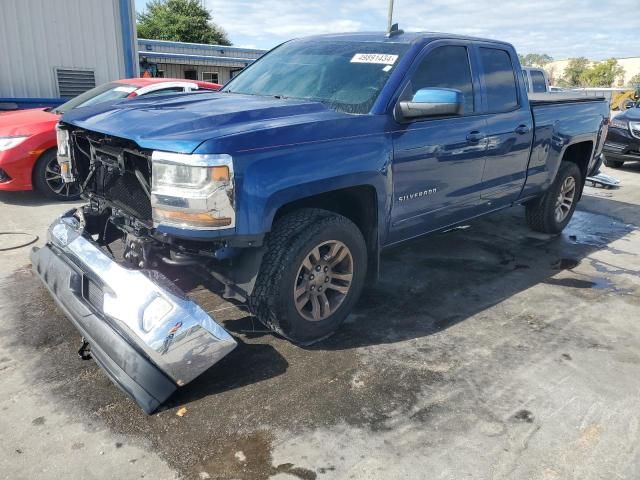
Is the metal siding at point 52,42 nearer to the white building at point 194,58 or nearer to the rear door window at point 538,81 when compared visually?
the rear door window at point 538,81

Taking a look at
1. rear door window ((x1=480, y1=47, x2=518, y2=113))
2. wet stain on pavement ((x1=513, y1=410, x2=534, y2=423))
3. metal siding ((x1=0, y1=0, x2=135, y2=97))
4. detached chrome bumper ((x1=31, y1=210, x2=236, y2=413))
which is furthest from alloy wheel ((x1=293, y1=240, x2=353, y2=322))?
metal siding ((x1=0, y1=0, x2=135, y2=97))

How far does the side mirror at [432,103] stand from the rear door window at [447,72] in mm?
236

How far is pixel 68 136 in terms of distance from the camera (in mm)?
3584

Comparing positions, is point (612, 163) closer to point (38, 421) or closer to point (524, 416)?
point (524, 416)

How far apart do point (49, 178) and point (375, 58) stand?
469 centimetres

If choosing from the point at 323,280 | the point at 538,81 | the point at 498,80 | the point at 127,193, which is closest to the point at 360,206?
the point at 323,280

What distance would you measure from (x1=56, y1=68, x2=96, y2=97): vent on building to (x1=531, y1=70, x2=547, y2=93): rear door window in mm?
9360

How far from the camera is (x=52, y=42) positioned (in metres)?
10.2

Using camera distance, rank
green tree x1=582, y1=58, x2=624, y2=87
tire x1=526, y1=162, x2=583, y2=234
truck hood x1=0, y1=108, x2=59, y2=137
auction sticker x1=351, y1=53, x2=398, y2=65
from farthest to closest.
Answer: green tree x1=582, y1=58, x2=624, y2=87 < truck hood x1=0, y1=108, x2=59, y2=137 < tire x1=526, y1=162, x2=583, y2=234 < auction sticker x1=351, y1=53, x2=398, y2=65

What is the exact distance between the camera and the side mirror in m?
3.44

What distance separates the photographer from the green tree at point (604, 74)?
68.9 meters

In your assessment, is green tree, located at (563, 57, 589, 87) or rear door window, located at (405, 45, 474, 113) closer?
rear door window, located at (405, 45, 474, 113)

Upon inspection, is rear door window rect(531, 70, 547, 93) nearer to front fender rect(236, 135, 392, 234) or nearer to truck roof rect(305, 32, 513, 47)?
truck roof rect(305, 32, 513, 47)

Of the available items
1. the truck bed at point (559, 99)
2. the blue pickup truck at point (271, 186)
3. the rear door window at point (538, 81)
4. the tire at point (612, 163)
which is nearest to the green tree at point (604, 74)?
the rear door window at point (538, 81)
